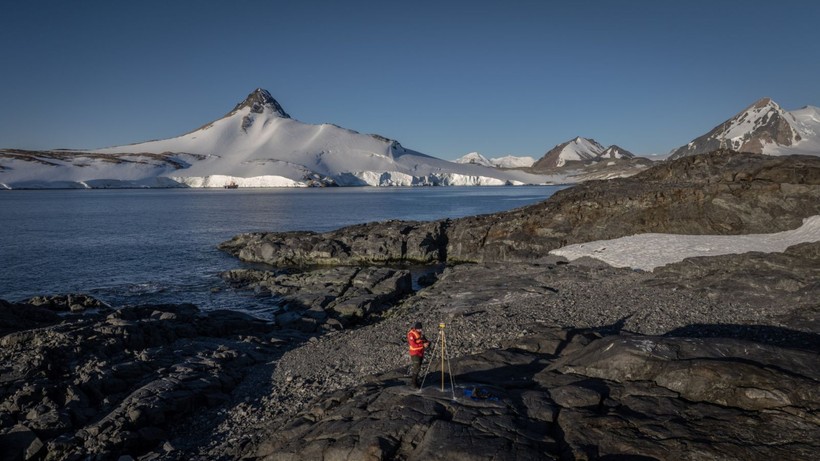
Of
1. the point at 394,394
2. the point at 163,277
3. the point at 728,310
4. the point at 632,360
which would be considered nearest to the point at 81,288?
the point at 163,277

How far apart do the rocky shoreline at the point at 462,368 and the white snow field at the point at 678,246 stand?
1.52m

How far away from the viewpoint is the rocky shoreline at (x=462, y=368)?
318 inches

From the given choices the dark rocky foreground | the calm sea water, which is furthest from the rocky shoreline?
the calm sea water

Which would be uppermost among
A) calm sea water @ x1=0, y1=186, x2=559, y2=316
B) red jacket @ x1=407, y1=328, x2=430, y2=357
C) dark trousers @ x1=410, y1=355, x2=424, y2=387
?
red jacket @ x1=407, y1=328, x2=430, y2=357

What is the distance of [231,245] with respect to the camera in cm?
4550

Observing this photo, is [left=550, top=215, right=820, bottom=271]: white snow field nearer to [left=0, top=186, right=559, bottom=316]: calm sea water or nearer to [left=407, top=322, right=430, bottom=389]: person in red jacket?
[left=407, top=322, right=430, bottom=389]: person in red jacket

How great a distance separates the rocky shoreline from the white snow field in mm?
1523

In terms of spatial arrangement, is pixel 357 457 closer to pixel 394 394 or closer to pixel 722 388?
pixel 394 394

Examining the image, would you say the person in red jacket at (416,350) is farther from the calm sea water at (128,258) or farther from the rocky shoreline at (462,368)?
the calm sea water at (128,258)

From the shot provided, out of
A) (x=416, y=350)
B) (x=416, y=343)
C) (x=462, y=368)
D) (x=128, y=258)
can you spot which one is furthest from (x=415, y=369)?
(x=128, y=258)

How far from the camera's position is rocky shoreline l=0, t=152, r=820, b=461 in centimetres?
807

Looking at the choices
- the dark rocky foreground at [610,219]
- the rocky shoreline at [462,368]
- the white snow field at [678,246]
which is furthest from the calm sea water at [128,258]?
the white snow field at [678,246]

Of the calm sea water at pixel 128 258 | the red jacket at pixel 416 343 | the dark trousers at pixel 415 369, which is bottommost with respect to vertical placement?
the calm sea water at pixel 128 258

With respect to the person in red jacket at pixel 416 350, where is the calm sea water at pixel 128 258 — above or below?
below
